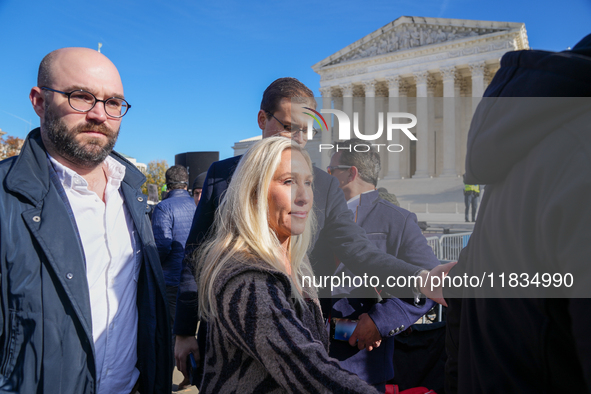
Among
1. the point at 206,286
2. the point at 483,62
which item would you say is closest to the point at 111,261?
the point at 206,286

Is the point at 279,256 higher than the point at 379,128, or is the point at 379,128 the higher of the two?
the point at 379,128

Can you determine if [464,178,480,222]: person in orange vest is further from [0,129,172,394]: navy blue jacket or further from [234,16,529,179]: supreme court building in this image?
[234,16,529,179]: supreme court building

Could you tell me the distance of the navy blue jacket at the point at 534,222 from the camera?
2.33 ft

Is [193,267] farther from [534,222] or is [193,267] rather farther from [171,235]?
[171,235]

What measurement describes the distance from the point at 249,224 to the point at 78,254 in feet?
2.93

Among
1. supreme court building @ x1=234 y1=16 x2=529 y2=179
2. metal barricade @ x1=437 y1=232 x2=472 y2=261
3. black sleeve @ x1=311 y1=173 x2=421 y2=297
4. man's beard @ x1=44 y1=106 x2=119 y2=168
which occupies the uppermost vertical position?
supreme court building @ x1=234 y1=16 x2=529 y2=179

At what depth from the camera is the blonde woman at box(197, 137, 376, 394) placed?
1019 mm

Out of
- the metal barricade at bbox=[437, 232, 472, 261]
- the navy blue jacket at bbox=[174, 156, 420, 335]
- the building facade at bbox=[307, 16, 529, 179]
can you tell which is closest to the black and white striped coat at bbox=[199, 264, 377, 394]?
the navy blue jacket at bbox=[174, 156, 420, 335]

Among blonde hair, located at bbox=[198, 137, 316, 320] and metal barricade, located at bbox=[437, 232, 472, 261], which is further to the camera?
metal barricade, located at bbox=[437, 232, 472, 261]

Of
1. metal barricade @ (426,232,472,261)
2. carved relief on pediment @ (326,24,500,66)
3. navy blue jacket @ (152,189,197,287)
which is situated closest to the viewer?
navy blue jacket @ (152,189,197,287)

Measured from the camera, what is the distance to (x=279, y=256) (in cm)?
135

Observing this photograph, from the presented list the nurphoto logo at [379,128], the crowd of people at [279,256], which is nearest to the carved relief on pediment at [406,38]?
the nurphoto logo at [379,128]

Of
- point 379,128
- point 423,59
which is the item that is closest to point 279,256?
point 379,128

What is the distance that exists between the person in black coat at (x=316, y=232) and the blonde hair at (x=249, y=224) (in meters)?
0.44
